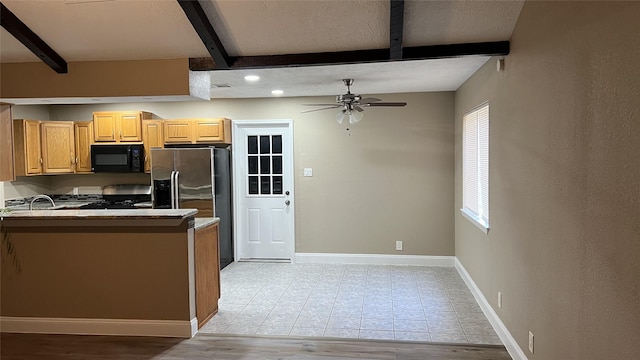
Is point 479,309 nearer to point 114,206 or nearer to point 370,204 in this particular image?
point 370,204

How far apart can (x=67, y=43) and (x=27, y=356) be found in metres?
2.43

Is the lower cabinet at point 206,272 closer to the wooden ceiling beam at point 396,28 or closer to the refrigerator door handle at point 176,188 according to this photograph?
the refrigerator door handle at point 176,188

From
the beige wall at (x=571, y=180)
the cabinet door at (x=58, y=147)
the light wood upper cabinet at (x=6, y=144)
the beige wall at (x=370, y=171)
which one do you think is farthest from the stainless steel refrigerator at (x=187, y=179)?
the beige wall at (x=571, y=180)

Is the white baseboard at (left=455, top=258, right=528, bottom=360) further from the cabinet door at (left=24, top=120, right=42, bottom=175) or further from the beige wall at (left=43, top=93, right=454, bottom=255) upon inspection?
the cabinet door at (left=24, top=120, right=42, bottom=175)

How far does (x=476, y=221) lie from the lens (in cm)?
430

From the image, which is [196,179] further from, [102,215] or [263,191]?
[102,215]

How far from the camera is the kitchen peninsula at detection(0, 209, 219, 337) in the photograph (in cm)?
349

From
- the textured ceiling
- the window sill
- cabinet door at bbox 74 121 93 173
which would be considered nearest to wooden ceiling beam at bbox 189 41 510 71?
the textured ceiling

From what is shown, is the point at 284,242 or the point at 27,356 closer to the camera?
the point at 27,356

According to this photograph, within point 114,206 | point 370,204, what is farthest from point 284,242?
point 114,206

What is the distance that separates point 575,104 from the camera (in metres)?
2.07

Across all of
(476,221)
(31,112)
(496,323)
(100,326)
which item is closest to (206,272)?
(100,326)

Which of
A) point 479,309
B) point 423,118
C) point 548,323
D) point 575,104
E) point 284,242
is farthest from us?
point 284,242

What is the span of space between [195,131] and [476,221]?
3765mm
